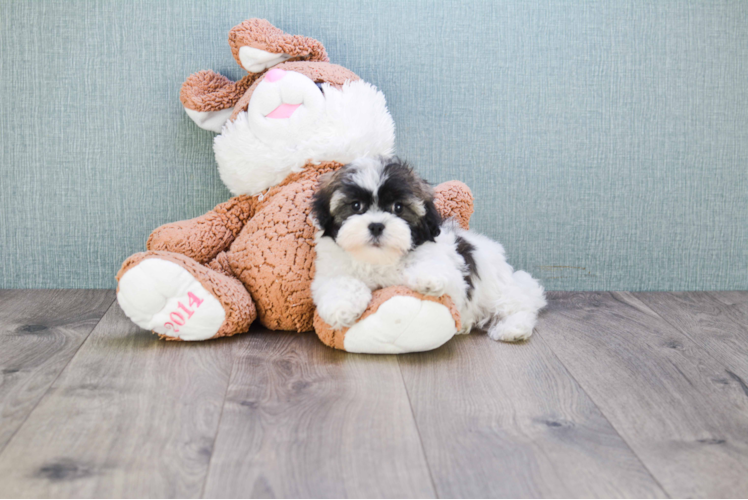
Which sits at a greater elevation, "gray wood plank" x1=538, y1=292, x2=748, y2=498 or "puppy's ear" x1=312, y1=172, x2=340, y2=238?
"puppy's ear" x1=312, y1=172, x2=340, y2=238

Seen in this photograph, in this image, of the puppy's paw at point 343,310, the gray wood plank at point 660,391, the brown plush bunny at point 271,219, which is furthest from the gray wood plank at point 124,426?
the gray wood plank at point 660,391

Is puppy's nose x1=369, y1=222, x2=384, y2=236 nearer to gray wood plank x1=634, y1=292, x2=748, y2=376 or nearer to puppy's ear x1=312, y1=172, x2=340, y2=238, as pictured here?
puppy's ear x1=312, y1=172, x2=340, y2=238

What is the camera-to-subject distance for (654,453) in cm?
112

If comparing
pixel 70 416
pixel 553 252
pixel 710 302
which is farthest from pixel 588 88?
pixel 70 416

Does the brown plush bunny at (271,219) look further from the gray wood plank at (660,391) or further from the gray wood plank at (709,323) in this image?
the gray wood plank at (709,323)

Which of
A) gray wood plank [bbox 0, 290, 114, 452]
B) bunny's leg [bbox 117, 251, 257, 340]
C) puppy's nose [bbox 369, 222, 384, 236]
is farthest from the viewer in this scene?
bunny's leg [bbox 117, 251, 257, 340]

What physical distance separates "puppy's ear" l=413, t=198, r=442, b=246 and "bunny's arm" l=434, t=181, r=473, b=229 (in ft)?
0.97

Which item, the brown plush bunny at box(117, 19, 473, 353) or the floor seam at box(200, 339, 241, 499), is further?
the brown plush bunny at box(117, 19, 473, 353)

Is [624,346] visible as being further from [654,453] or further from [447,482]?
[447,482]

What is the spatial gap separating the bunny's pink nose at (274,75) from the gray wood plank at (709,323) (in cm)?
131

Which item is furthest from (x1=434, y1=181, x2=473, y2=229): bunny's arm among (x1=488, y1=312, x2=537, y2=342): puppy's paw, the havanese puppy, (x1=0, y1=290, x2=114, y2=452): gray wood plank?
(x1=0, y1=290, x2=114, y2=452): gray wood plank

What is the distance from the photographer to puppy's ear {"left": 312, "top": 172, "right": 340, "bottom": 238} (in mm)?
1499

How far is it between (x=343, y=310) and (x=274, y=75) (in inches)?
27.0

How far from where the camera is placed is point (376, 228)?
1.42m
